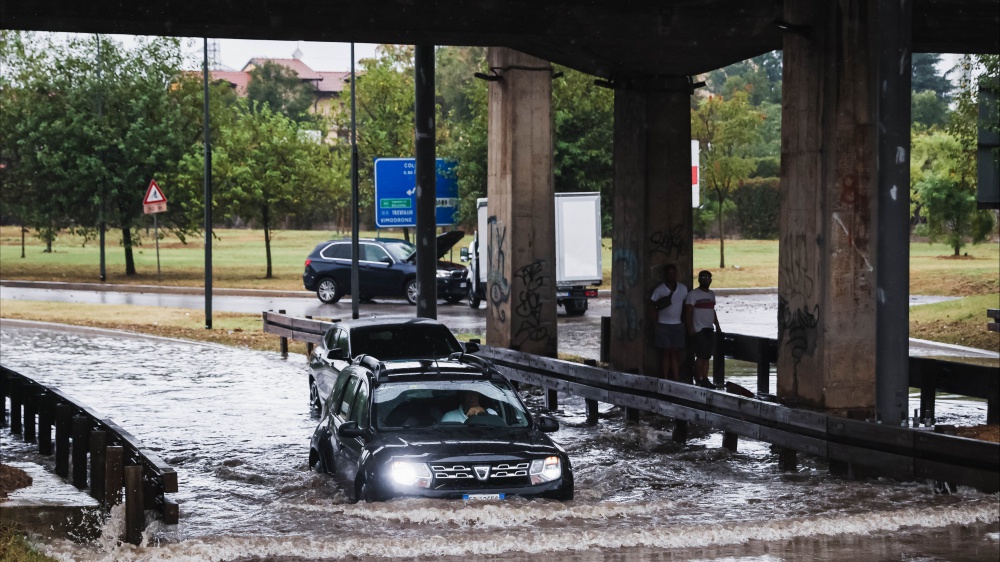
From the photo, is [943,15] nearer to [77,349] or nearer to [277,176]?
[77,349]

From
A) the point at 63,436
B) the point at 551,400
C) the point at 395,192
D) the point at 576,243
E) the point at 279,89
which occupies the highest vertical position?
the point at 279,89

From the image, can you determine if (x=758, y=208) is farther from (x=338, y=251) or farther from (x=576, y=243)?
(x=576, y=243)

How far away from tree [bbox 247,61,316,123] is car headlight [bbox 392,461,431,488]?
104486 millimetres

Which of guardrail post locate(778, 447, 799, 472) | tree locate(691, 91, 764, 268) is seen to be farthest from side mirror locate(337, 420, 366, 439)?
tree locate(691, 91, 764, 268)

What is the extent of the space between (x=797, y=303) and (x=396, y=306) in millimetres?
24116

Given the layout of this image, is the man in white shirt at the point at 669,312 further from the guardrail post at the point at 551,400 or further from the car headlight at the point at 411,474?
the car headlight at the point at 411,474

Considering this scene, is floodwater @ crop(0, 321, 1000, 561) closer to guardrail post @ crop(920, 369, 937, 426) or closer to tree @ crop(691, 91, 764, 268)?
guardrail post @ crop(920, 369, 937, 426)

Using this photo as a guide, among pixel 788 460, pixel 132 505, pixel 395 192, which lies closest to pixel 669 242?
pixel 788 460

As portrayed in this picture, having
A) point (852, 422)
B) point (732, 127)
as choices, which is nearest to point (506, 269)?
point (852, 422)

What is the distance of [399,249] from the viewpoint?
41125 millimetres

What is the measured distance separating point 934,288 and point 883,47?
3608 centimetres

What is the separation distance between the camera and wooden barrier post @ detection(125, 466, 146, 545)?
1056 cm

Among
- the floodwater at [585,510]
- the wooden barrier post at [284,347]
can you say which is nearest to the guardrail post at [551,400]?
the floodwater at [585,510]

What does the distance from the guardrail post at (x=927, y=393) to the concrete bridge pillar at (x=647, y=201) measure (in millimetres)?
4016
